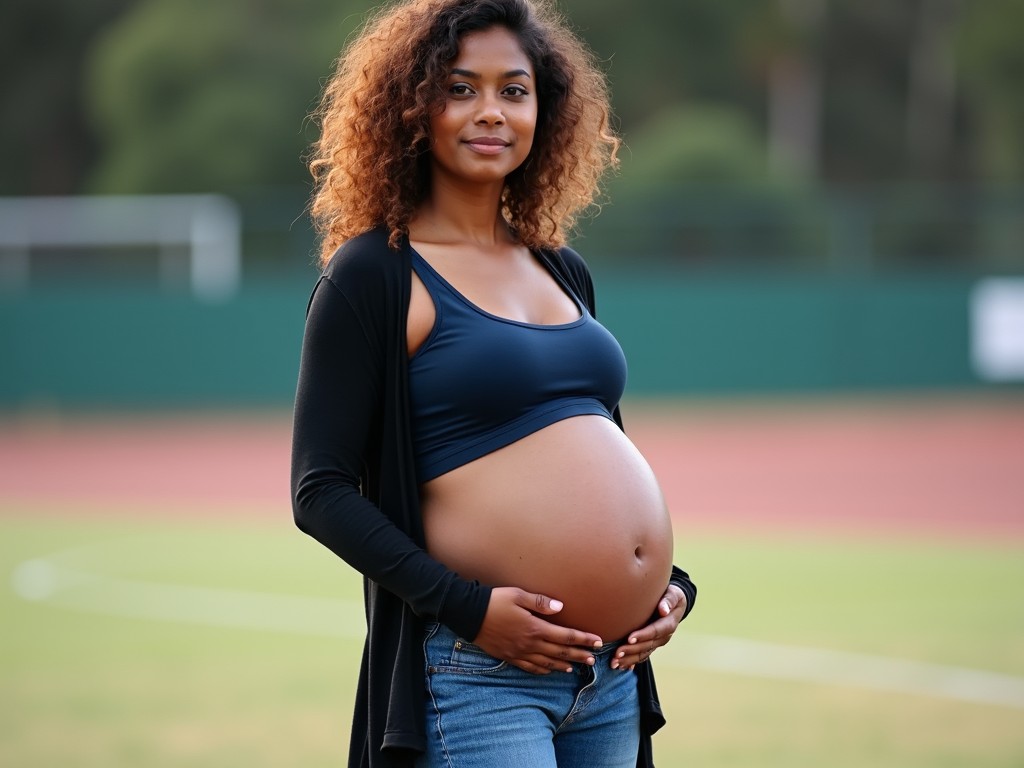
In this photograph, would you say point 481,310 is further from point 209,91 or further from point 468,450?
point 209,91

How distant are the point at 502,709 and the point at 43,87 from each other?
43.8 metres

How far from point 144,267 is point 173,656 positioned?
1622 centimetres

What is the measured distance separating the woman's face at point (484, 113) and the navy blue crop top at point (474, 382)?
0.25 meters

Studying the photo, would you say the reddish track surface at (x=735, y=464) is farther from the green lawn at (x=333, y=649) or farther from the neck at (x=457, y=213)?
the neck at (x=457, y=213)

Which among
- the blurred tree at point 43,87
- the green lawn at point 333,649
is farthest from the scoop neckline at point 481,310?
the blurred tree at point 43,87

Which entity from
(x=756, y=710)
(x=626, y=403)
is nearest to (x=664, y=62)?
(x=626, y=403)

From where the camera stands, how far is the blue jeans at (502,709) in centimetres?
280

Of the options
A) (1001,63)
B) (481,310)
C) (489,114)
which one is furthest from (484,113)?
(1001,63)

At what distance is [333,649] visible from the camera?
8.07 metres

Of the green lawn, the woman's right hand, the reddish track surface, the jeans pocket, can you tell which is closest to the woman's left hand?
the woman's right hand

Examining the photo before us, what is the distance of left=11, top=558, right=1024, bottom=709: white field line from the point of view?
707 cm

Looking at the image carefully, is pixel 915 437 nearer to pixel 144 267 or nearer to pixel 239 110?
pixel 144 267

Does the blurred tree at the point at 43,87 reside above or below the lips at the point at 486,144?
above

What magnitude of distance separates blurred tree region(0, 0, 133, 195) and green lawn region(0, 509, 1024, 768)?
112 ft
